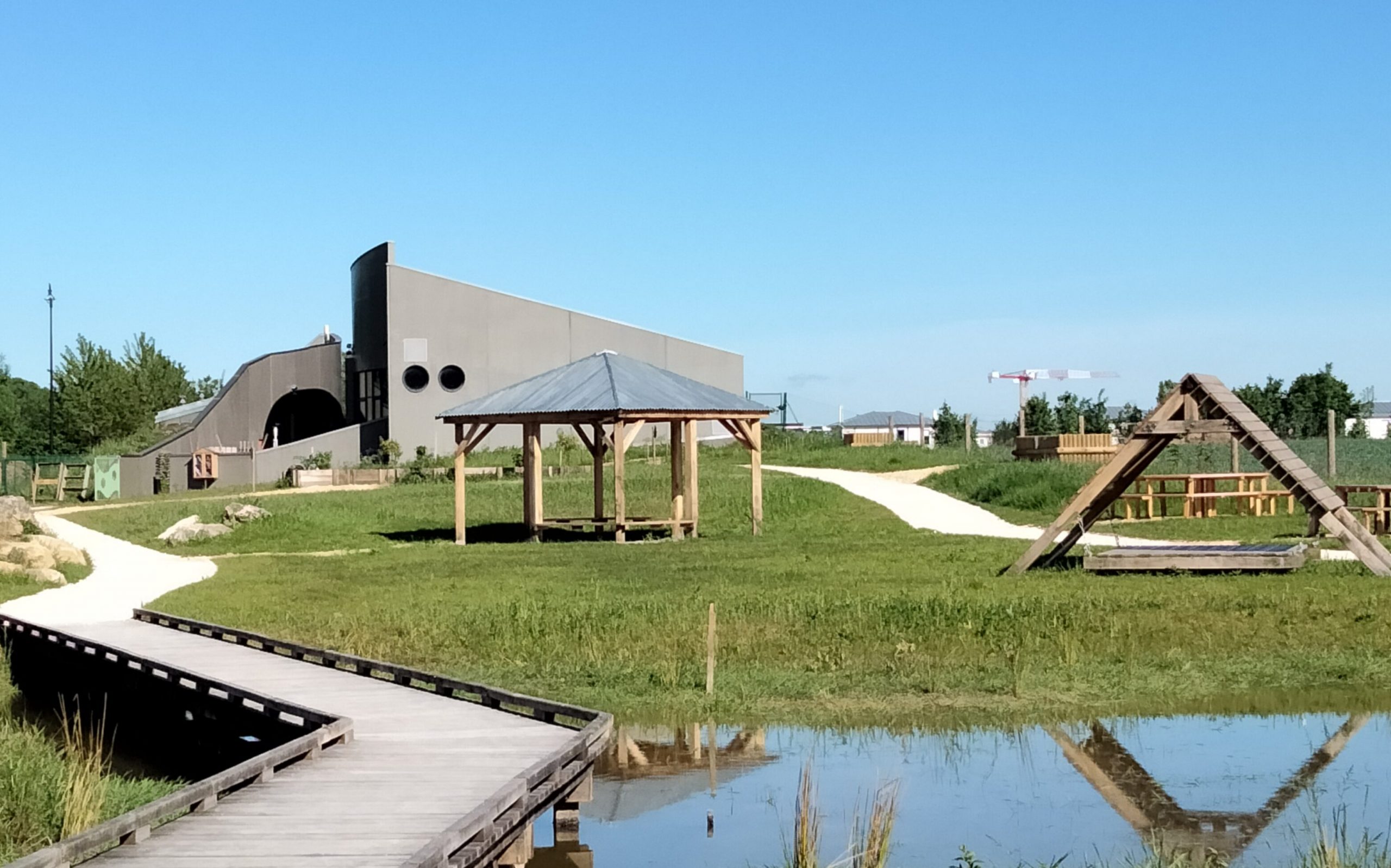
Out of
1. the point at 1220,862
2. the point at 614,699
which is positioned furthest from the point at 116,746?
the point at 1220,862

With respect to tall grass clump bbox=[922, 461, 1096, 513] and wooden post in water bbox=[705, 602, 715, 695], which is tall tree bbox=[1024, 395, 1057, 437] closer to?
tall grass clump bbox=[922, 461, 1096, 513]

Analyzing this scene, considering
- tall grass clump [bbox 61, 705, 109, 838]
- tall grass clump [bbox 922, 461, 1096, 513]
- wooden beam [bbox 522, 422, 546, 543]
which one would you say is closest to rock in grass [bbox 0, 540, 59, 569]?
wooden beam [bbox 522, 422, 546, 543]

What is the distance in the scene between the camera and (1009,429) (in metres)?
70.3

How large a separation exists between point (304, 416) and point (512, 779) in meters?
55.2

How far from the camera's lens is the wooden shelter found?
3002cm

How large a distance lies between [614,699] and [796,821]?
549cm

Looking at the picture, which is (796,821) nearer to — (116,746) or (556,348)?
(116,746)

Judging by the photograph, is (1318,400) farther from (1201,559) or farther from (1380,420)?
(1380,420)

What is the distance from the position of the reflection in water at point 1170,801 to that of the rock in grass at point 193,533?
22.8 meters

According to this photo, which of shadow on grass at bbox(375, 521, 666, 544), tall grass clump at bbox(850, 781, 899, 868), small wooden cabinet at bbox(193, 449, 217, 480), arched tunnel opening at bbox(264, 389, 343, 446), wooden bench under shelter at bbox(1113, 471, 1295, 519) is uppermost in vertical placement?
arched tunnel opening at bbox(264, 389, 343, 446)

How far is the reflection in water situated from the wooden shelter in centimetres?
1743

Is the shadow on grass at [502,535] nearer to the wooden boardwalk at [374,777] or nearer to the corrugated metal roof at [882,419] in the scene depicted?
the wooden boardwalk at [374,777]

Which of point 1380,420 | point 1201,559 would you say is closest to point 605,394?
point 1201,559

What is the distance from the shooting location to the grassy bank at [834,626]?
14609mm
